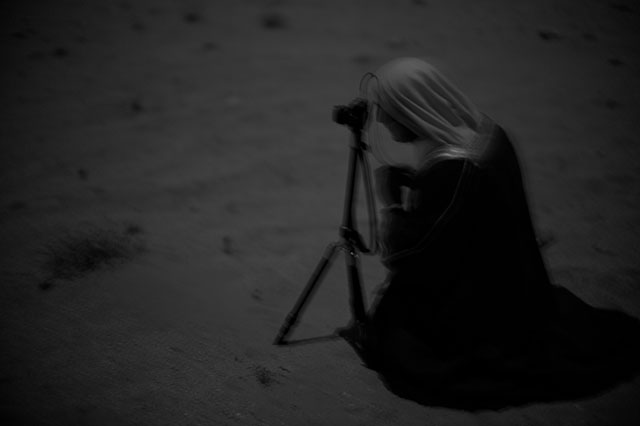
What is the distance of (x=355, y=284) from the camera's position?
233 centimetres

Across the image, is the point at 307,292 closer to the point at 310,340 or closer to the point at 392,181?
the point at 310,340

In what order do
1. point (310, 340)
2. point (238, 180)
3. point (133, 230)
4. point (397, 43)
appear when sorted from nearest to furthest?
point (310, 340) < point (133, 230) < point (238, 180) < point (397, 43)

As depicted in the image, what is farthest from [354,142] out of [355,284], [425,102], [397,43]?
[397,43]

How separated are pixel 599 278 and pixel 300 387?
2170 mm

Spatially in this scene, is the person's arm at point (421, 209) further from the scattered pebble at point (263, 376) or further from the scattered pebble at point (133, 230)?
the scattered pebble at point (133, 230)

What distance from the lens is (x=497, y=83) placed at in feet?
16.9

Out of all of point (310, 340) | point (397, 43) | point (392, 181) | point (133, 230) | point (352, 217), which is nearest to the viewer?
point (392, 181)

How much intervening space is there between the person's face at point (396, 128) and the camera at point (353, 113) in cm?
16

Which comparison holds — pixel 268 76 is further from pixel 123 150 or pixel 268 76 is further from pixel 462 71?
pixel 462 71

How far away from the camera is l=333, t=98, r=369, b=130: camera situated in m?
1.98

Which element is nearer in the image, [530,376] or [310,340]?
[530,376]

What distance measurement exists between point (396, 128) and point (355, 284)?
2.75ft

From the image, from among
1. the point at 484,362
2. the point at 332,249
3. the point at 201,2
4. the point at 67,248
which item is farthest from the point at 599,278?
the point at 201,2

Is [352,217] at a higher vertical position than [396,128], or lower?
lower
